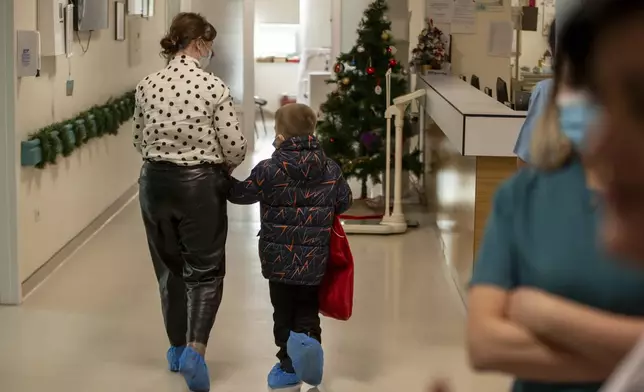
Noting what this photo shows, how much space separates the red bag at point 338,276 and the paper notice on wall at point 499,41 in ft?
16.0

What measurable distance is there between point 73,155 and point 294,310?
9.76 ft

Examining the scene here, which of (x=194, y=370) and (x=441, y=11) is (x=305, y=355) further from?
(x=441, y=11)

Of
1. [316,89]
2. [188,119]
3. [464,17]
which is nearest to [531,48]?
[316,89]

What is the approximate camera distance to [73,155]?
6.41m

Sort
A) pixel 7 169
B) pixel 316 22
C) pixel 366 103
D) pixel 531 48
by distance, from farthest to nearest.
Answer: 1. pixel 316 22
2. pixel 531 48
3. pixel 366 103
4. pixel 7 169

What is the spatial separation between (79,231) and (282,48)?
8.93 meters

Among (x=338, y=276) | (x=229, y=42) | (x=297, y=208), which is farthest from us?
(x=229, y=42)

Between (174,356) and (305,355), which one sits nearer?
(305,355)

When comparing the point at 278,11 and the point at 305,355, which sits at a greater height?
the point at 278,11

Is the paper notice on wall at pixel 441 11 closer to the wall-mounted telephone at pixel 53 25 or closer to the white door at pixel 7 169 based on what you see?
the wall-mounted telephone at pixel 53 25

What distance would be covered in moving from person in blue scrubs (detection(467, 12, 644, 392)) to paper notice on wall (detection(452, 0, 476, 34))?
7.27 m

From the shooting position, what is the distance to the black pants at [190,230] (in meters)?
3.85

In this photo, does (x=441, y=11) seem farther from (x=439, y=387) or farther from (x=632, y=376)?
(x=632, y=376)

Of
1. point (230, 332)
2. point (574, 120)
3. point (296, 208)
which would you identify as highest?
point (574, 120)
